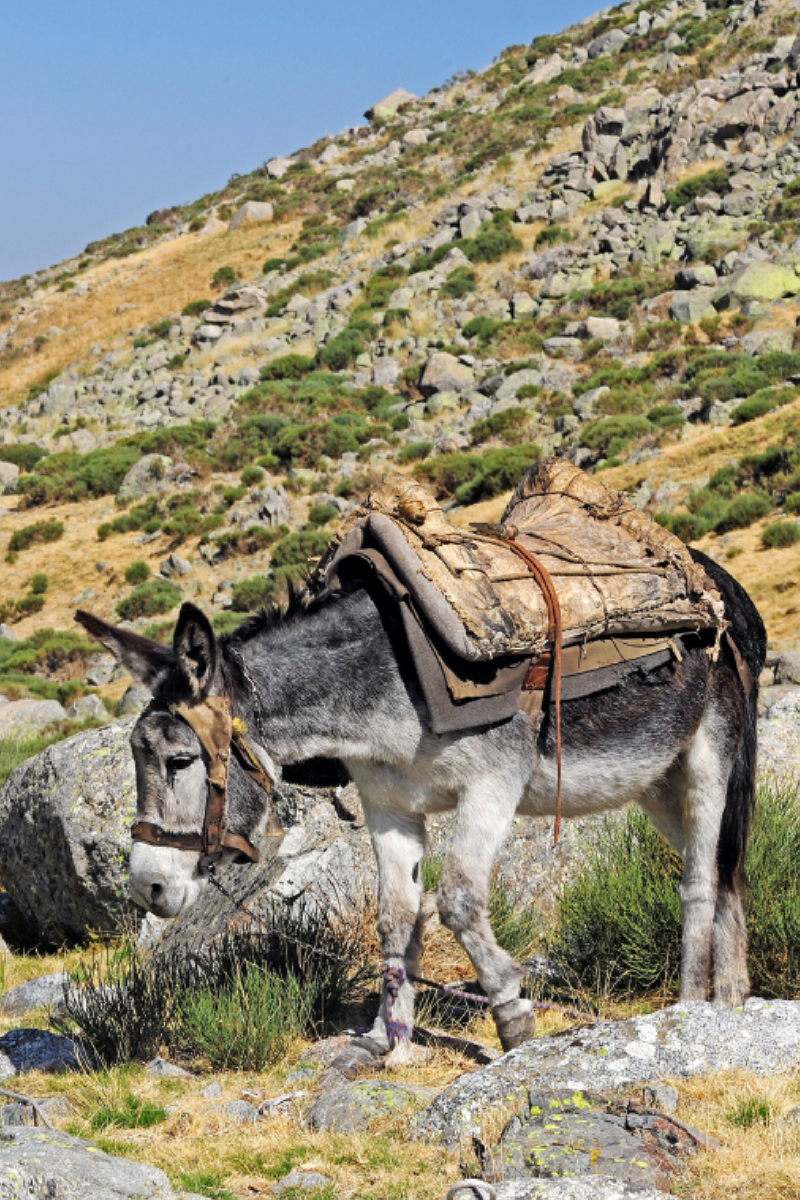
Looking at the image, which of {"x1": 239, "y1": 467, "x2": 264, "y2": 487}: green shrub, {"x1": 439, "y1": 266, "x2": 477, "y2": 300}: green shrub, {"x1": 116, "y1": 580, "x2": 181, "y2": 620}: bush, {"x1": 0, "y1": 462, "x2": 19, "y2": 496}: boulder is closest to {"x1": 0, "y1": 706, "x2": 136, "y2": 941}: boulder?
{"x1": 116, "y1": 580, "x2": 181, "y2": 620}: bush

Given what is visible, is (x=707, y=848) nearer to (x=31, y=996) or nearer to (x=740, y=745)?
(x=740, y=745)

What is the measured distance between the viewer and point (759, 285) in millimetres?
32531

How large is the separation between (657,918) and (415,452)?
85.5 feet

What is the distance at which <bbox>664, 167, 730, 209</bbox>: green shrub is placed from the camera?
1551 inches

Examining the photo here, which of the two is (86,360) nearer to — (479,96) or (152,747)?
(479,96)

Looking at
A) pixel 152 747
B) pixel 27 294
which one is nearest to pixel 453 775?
pixel 152 747

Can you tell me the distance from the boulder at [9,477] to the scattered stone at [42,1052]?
33348 mm

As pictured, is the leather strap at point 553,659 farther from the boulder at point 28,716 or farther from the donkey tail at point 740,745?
the boulder at point 28,716

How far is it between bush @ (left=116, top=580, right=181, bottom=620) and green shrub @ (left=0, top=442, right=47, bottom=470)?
15168mm

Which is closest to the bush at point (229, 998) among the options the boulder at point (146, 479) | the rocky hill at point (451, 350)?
the rocky hill at point (451, 350)

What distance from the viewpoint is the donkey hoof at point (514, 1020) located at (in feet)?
15.5

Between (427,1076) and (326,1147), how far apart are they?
847 mm

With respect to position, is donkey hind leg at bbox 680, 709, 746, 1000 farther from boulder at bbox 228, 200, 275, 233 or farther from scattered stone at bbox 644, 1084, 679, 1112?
boulder at bbox 228, 200, 275, 233

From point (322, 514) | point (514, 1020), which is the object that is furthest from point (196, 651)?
point (322, 514)
